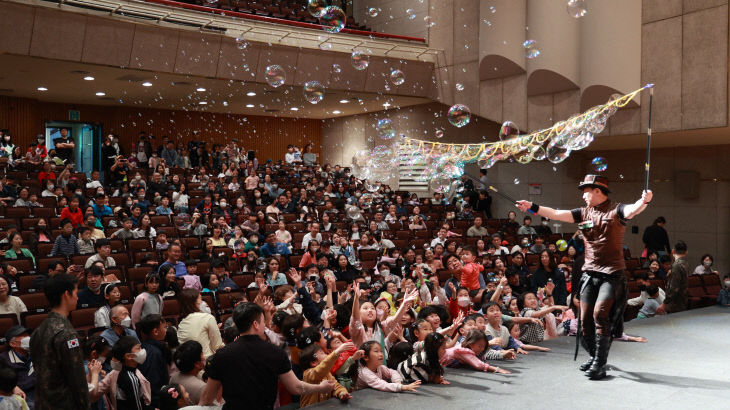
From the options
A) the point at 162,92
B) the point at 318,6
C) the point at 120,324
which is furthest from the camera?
the point at 162,92

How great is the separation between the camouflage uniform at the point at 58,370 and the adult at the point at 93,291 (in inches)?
143

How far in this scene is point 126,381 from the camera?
3938 mm

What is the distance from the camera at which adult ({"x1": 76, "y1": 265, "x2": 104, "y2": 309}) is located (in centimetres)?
657

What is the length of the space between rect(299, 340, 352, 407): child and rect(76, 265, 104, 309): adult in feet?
11.6

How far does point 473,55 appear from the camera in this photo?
1658cm

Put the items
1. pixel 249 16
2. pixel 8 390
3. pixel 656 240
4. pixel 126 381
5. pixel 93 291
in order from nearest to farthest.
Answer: pixel 8 390, pixel 126 381, pixel 93 291, pixel 656 240, pixel 249 16

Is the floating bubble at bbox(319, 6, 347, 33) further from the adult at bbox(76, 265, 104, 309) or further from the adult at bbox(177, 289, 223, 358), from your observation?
the adult at bbox(177, 289, 223, 358)

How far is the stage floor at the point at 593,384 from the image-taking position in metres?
3.77

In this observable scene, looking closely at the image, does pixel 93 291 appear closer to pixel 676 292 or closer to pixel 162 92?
pixel 676 292

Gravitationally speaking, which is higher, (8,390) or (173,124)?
(173,124)

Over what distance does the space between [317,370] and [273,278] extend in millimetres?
4463

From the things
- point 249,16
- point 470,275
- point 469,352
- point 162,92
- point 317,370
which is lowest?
point 469,352

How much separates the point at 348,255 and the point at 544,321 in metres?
4.27

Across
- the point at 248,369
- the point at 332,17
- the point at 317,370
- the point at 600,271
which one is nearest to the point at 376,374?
the point at 317,370
